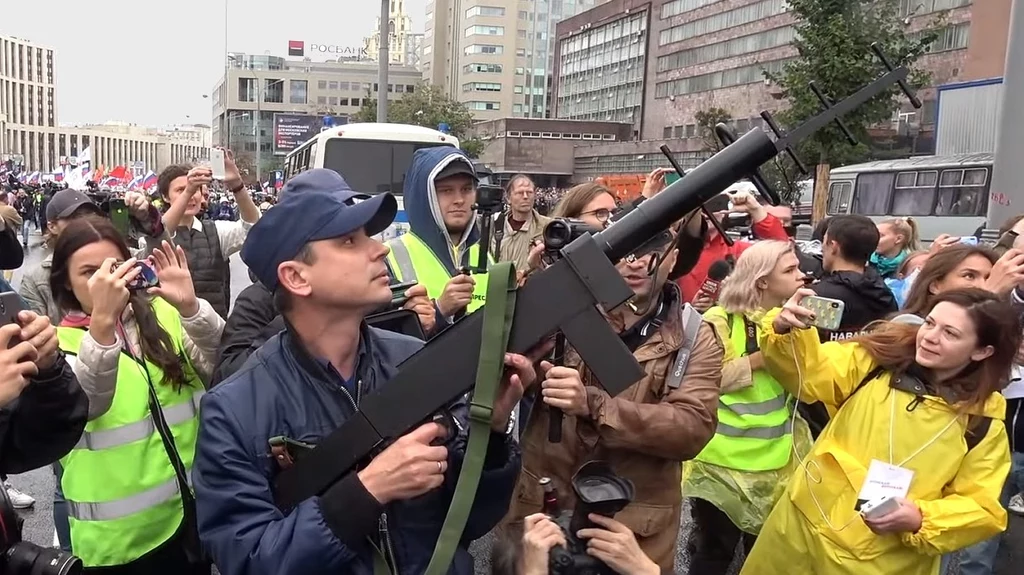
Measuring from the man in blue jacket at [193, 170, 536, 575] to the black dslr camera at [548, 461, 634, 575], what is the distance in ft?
0.59

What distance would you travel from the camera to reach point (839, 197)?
20.4 meters

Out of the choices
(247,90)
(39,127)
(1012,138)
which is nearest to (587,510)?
(1012,138)

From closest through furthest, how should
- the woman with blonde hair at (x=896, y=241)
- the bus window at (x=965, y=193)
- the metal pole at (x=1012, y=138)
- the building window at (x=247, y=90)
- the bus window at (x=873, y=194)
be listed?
the metal pole at (x=1012, y=138) < the woman with blonde hair at (x=896, y=241) < the bus window at (x=965, y=193) < the bus window at (x=873, y=194) < the building window at (x=247, y=90)

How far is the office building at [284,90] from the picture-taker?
110 m

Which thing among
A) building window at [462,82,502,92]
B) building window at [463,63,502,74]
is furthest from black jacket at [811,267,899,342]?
building window at [463,63,502,74]

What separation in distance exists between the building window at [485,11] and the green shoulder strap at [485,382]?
369 ft

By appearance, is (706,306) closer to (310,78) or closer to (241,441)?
(241,441)

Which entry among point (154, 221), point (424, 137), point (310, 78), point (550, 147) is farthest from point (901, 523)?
point (310, 78)

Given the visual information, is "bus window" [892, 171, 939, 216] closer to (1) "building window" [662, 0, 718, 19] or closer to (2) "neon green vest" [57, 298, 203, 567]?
(2) "neon green vest" [57, 298, 203, 567]

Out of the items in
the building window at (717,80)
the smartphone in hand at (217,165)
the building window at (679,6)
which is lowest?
the smartphone in hand at (217,165)

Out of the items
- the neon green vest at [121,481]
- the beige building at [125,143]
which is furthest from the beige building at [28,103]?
the neon green vest at [121,481]

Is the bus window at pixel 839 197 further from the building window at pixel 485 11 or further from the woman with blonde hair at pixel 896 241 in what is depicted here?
the building window at pixel 485 11

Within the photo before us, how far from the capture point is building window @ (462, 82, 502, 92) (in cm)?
10756

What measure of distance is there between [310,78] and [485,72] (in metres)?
26.7
